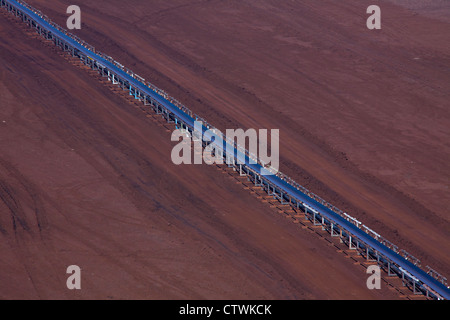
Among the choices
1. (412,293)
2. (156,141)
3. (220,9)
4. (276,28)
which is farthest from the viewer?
(220,9)

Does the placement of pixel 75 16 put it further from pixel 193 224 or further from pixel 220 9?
pixel 193 224

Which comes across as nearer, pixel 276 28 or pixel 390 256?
pixel 390 256

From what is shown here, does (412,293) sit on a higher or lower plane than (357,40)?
lower

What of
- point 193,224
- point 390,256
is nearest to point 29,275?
point 193,224
